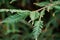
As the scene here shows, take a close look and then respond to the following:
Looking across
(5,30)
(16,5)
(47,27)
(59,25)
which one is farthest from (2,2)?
(59,25)

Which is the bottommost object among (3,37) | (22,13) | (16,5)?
(3,37)

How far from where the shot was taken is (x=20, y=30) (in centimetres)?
188

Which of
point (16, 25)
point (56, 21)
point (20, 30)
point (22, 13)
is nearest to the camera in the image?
point (22, 13)

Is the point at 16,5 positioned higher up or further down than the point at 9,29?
higher up

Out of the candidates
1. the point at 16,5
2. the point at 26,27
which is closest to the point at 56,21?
the point at 26,27

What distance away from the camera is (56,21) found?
5.37ft

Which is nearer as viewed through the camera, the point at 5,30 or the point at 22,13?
the point at 22,13

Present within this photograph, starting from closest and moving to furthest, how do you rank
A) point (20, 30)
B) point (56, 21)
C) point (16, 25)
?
point (56, 21)
point (16, 25)
point (20, 30)

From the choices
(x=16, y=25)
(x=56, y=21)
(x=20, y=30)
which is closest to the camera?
(x=56, y=21)

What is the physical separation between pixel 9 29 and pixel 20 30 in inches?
7.6

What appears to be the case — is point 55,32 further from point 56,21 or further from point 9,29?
point 9,29

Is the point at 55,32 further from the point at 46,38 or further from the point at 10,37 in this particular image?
the point at 10,37

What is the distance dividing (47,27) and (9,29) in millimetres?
389

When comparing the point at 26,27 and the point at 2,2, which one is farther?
the point at 26,27
